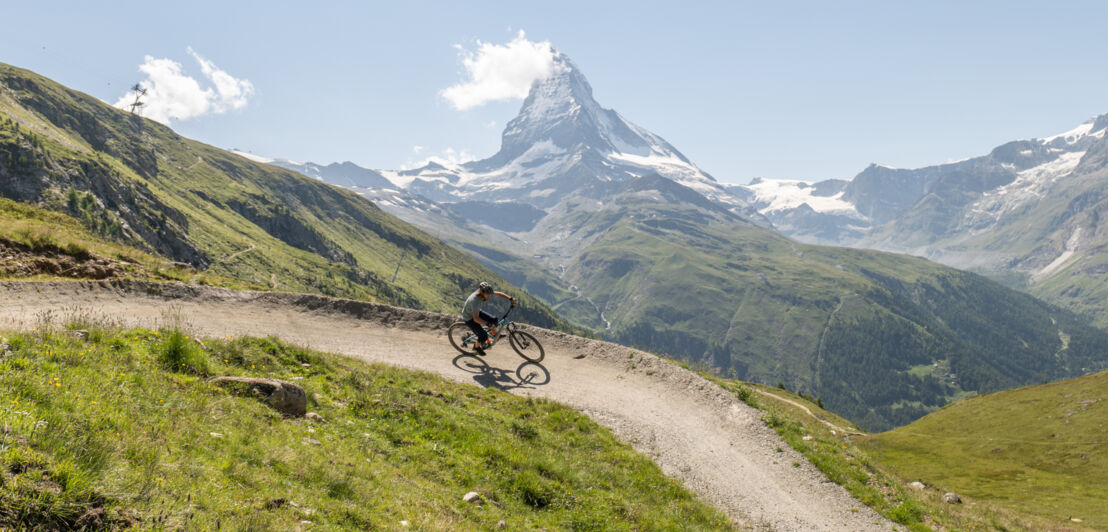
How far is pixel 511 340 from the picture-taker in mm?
26016

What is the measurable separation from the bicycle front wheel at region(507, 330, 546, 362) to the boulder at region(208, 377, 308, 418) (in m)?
13.4

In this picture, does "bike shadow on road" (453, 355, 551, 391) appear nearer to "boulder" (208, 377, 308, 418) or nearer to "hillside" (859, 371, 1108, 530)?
"boulder" (208, 377, 308, 418)

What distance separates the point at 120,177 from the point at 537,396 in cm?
18387

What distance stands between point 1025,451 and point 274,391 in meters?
99.2

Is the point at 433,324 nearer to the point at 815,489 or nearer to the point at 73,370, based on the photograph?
the point at 73,370

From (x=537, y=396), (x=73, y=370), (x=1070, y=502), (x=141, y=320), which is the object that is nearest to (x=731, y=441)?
(x=537, y=396)

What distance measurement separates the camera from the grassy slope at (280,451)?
6.32 m

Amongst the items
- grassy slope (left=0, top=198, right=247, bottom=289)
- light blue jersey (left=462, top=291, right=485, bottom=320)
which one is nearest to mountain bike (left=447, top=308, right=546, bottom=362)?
light blue jersey (left=462, top=291, right=485, bottom=320)

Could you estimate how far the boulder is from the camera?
12.9 m

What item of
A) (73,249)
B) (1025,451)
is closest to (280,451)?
(73,249)

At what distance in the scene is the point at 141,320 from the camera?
1898cm

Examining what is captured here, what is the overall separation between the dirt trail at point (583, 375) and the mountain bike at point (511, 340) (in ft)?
2.05

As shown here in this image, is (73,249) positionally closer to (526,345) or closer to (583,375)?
(526,345)

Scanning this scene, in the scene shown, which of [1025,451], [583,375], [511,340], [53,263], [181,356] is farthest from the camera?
[1025,451]
